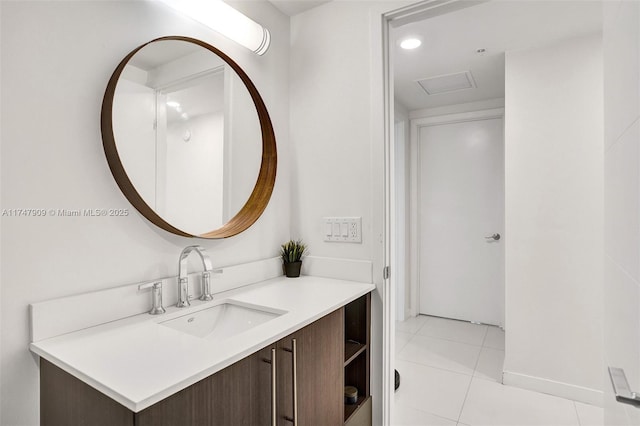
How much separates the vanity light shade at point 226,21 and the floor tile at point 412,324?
2.81 meters

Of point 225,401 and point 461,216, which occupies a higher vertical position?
point 461,216

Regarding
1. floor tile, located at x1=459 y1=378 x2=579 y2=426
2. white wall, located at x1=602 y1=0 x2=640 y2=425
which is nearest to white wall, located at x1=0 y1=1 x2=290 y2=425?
white wall, located at x1=602 y1=0 x2=640 y2=425

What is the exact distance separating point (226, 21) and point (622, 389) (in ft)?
5.19

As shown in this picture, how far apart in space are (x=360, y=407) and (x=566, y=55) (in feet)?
7.67

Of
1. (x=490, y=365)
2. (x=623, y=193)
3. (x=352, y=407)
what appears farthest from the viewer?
(x=490, y=365)

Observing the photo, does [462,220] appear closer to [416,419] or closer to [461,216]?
[461,216]

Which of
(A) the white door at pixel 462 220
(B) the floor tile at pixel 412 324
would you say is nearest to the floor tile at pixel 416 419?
(B) the floor tile at pixel 412 324

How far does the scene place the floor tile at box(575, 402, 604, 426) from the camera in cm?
197

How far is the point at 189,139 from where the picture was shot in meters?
1.39

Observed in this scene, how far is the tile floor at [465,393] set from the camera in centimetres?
199

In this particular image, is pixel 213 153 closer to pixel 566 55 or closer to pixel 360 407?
pixel 360 407

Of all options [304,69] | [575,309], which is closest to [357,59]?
[304,69]

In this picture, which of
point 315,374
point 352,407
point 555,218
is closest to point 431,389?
point 352,407

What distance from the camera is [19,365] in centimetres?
93
